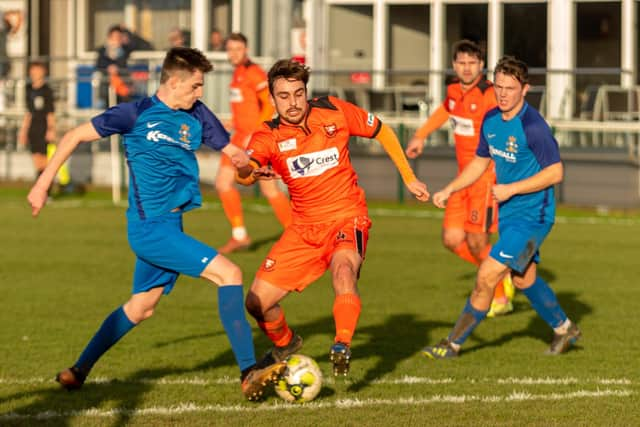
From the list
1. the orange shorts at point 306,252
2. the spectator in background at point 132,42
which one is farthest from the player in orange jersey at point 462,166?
the spectator in background at point 132,42

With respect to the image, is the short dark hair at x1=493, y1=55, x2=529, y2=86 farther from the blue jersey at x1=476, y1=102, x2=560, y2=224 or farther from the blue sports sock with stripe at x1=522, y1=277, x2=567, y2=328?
the blue sports sock with stripe at x1=522, y1=277, x2=567, y2=328

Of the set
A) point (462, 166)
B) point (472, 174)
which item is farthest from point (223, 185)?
point (472, 174)

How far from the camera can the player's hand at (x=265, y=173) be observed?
7457 mm

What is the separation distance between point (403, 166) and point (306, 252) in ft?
2.64

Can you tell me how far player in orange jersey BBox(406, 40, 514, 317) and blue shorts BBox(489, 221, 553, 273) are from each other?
188cm

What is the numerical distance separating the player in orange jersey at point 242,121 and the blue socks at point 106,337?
694 cm

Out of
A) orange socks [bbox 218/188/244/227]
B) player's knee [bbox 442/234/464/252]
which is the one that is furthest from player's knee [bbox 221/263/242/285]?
orange socks [bbox 218/188/244/227]

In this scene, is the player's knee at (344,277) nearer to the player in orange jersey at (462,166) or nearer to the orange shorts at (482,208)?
the player in orange jersey at (462,166)

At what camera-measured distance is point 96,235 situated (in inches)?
659

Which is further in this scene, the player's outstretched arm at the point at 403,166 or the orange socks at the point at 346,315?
the player's outstretched arm at the point at 403,166

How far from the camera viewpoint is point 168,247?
24.3 feet

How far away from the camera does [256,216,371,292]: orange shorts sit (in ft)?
25.2

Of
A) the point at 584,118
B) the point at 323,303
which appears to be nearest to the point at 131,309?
the point at 323,303

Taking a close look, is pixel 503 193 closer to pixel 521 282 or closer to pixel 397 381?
pixel 521 282
